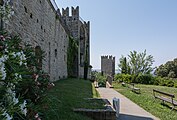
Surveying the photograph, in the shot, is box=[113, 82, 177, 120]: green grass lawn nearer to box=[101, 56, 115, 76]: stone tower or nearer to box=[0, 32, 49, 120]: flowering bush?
box=[0, 32, 49, 120]: flowering bush

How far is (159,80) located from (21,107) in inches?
1221

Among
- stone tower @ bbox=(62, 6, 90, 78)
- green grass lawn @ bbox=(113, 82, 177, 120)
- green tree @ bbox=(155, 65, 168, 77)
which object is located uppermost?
stone tower @ bbox=(62, 6, 90, 78)

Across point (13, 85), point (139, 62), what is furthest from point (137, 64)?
point (13, 85)

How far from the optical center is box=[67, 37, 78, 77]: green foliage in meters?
22.5

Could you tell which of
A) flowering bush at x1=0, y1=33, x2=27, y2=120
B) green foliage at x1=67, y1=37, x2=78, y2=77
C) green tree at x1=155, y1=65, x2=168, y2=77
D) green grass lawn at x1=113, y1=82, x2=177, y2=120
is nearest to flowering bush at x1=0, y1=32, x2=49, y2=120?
flowering bush at x1=0, y1=33, x2=27, y2=120

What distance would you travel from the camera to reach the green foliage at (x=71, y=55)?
73.7 ft

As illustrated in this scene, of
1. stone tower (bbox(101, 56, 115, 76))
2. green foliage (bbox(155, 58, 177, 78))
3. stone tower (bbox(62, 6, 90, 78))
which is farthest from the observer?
green foliage (bbox(155, 58, 177, 78))

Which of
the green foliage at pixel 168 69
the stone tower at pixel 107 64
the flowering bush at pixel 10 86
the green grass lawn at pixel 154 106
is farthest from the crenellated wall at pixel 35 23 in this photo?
the green foliage at pixel 168 69

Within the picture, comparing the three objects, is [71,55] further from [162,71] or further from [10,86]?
[162,71]

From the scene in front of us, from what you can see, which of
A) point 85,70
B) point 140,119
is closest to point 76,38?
point 85,70

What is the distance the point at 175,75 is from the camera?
4928 cm

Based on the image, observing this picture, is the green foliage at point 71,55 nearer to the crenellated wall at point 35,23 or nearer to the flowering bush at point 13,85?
the crenellated wall at point 35,23

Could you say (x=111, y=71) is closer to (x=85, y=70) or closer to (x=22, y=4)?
(x=85, y=70)

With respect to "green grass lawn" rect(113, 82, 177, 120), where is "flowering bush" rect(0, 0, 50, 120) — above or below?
above
